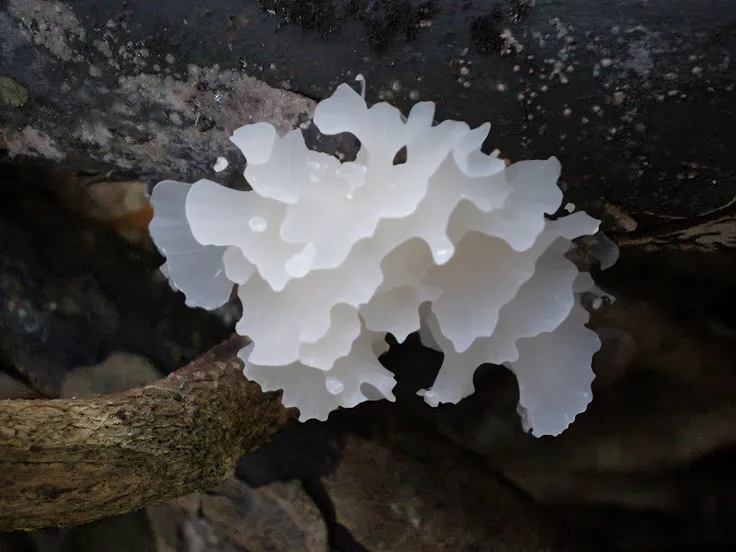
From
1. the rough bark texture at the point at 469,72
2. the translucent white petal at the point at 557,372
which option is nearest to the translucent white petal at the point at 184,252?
the rough bark texture at the point at 469,72

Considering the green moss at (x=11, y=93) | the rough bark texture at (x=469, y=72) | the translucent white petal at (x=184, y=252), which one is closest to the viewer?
the rough bark texture at (x=469, y=72)

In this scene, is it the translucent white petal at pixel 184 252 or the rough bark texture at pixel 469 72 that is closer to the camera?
the rough bark texture at pixel 469 72

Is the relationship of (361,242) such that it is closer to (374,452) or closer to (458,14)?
(458,14)

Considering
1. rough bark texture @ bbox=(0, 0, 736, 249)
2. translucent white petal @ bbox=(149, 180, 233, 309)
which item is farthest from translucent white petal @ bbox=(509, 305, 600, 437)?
translucent white petal @ bbox=(149, 180, 233, 309)

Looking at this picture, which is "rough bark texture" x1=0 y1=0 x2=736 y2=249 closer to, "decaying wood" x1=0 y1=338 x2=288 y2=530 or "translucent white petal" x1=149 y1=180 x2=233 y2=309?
"translucent white petal" x1=149 y1=180 x2=233 y2=309

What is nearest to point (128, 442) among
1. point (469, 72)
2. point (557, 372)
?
point (557, 372)

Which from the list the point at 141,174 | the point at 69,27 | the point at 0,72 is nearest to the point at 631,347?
the point at 141,174

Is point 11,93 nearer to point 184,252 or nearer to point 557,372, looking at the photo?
point 184,252

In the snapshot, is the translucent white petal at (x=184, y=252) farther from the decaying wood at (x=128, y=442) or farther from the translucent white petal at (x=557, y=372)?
the translucent white petal at (x=557, y=372)

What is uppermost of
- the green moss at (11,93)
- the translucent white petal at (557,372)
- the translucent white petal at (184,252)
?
the green moss at (11,93)
